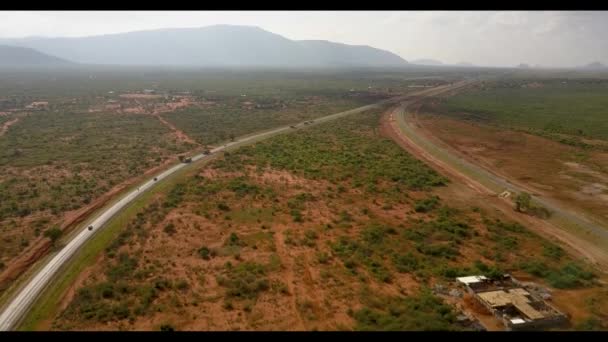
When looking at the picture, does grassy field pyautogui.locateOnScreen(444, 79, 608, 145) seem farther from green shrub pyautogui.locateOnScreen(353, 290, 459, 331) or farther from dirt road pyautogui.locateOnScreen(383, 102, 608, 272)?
green shrub pyautogui.locateOnScreen(353, 290, 459, 331)

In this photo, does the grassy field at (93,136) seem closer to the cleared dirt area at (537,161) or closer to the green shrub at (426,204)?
the green shrub at (426,204)

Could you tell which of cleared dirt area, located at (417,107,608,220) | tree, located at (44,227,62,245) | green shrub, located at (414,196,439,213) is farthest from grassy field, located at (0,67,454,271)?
cleared dirt area, located at (417,107,608,220)

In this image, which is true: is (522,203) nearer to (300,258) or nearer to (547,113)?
(300,258)

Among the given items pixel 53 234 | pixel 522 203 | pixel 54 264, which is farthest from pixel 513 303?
pixel 53 234

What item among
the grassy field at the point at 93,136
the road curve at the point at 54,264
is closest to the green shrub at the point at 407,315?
the road curve at the point at 54,264
